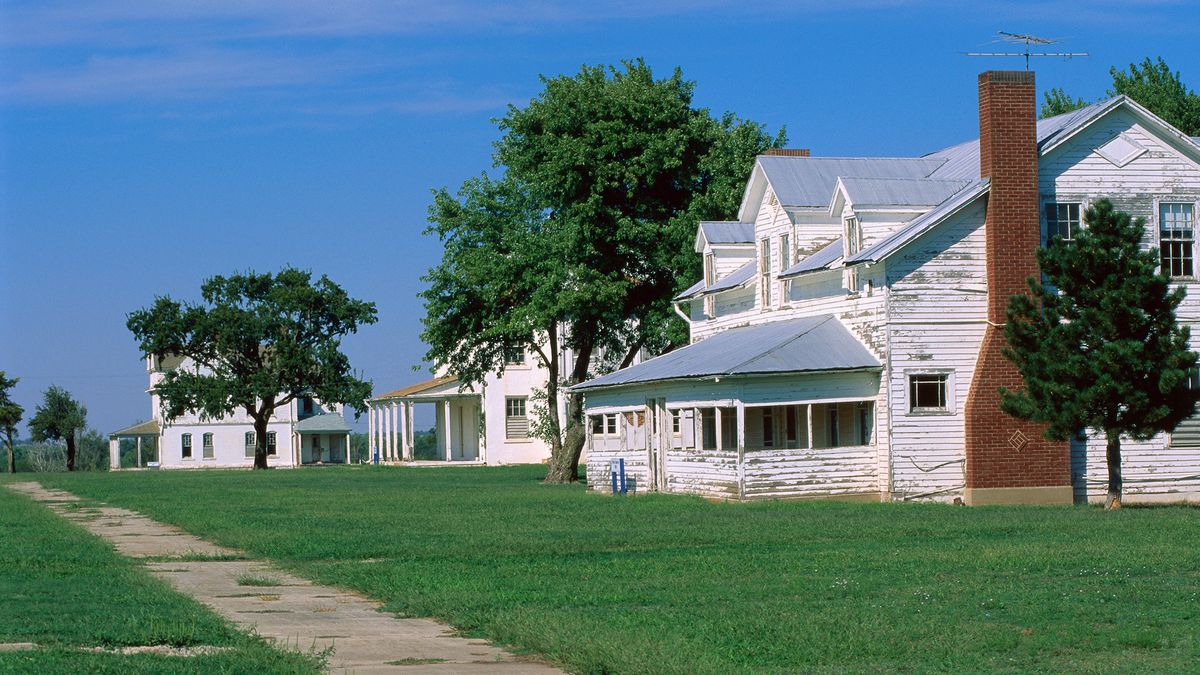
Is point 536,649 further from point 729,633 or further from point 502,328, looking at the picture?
point 502,328

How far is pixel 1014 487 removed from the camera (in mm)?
31594

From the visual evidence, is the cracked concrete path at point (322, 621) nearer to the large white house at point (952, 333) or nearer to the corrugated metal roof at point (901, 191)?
the large white house at point (952, 333)

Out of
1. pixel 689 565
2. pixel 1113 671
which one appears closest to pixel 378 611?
pixel 689 565

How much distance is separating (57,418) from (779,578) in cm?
8760

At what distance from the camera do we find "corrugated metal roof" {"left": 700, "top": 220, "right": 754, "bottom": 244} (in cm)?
4128

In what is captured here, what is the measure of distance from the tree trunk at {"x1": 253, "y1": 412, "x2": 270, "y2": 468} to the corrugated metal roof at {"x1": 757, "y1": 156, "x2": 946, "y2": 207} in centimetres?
5039

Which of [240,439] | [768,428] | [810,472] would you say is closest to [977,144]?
[768,428]

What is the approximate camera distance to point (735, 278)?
4003cm

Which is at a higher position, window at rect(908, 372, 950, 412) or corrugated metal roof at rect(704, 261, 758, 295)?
corrugated metal roof at rect(704, 261, 758, 295)

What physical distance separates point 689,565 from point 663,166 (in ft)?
88.9

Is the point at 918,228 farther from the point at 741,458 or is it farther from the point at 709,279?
the point at 709,279

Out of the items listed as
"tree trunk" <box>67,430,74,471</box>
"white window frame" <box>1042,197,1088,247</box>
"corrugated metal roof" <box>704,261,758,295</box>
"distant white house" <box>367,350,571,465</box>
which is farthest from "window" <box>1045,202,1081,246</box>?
"tree trunk" <box>67,430,74,471</box>

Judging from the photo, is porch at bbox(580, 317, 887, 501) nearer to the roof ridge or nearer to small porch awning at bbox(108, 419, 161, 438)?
the roof ridge

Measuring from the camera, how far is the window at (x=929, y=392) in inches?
1270
